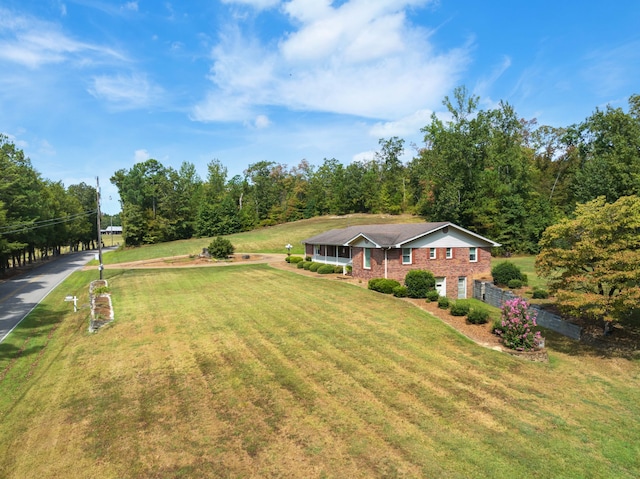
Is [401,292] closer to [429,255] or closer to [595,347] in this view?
[429,255]

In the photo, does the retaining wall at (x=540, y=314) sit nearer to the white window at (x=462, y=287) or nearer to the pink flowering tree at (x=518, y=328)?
the white window at (x=462, y=287)

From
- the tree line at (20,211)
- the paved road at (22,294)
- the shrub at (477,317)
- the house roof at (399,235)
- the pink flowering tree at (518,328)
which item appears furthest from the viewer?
the tree line at (20,211)

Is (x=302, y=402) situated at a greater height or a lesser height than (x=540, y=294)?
lesser

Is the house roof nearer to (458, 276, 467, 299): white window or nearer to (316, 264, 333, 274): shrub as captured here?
(316, 264, 333, 274): shrub

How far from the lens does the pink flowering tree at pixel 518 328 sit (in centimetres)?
1540

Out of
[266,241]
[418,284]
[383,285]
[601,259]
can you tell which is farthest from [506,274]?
[266,241]

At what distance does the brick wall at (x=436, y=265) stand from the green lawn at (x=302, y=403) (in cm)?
1051

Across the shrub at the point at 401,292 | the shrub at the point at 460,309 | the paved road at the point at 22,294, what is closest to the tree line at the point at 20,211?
the paved road at the point at 22,294

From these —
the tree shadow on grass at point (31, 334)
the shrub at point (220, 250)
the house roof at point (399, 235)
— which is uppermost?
the house roof at point (399, 235)

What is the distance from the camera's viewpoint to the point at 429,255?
31.1 m

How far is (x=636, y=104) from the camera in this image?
5197 centimetres

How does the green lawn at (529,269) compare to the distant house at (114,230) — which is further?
the distant house at (114,230)

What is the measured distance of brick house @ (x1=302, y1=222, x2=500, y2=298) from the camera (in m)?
30.2

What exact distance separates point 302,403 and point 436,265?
22.9 meters
